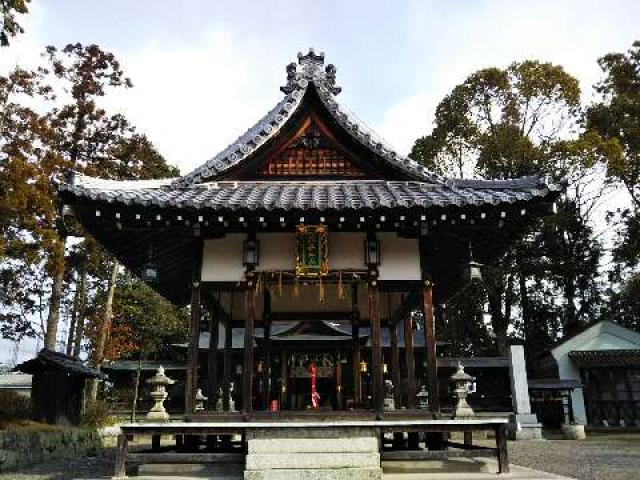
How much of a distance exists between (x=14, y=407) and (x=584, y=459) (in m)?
19.1

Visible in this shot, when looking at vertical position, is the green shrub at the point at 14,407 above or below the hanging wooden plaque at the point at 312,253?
below

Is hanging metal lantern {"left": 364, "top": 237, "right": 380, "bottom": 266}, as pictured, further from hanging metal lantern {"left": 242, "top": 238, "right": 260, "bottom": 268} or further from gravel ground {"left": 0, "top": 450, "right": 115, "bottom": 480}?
gravel ground {"left": 0, "top": 450, "right": 115, "bottom": 480}

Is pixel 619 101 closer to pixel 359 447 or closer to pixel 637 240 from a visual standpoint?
pixel 637 240

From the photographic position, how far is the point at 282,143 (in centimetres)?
1246

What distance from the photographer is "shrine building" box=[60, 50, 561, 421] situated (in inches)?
393

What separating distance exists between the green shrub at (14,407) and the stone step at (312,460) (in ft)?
44.0

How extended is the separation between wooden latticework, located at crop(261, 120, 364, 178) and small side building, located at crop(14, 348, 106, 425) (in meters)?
13.2

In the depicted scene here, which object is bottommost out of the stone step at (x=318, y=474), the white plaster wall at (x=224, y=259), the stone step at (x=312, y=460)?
the stone step at (x=318, y=474)

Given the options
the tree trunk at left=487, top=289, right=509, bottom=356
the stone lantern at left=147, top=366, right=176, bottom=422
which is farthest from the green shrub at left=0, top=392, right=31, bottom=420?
the tree trunk at left=487, top=289, right=509, bottom=356

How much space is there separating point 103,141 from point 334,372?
1913 cm

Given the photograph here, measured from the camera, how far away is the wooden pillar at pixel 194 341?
996cm

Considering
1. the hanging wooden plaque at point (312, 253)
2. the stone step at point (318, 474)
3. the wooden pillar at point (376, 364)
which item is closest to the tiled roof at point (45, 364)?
the hanging wooden plaque at point (312, 253)

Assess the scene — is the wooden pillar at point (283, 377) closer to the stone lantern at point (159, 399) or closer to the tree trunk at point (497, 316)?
the stone lantern at point (159, 399)

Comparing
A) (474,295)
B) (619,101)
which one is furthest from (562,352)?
(619,101)
